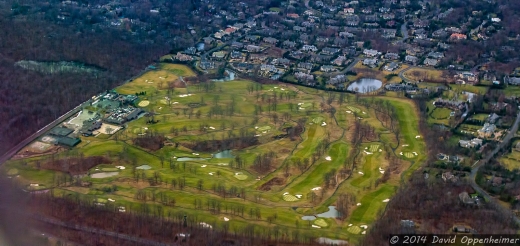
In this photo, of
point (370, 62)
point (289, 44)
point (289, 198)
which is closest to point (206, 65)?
point (289, 44)

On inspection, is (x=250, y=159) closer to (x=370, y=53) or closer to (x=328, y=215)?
(x=328, y=215)

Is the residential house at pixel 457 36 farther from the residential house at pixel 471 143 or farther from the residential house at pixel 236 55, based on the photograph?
the residential house at pixel 471 143

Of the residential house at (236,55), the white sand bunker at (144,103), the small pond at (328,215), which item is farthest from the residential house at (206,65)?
the small pond at (328,215)

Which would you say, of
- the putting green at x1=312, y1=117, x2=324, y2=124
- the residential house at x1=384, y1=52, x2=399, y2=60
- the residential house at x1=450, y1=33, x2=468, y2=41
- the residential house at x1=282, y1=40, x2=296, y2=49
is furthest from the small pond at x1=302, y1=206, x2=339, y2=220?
the residential house at x1=450, y1=33, x2=468, y2=41

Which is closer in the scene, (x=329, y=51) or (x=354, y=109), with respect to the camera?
(x=354, y=109)

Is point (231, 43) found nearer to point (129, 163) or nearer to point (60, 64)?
point (60, 64)
